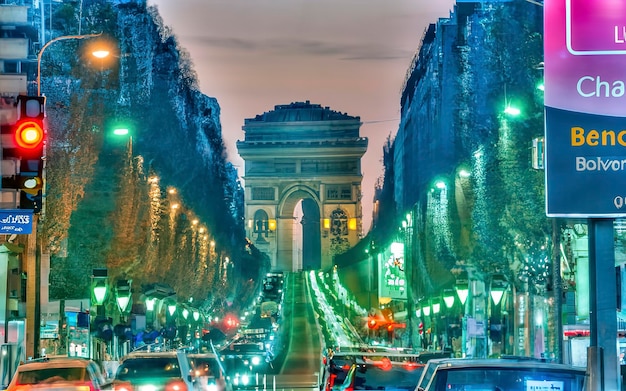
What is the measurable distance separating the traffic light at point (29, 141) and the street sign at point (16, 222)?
6.31 metres

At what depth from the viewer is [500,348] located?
47375 millimetres

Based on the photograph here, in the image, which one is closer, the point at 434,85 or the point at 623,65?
the point at 623,65

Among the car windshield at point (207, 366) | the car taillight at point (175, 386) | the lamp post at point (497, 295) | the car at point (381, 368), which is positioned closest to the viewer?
the car at point (381, 368)

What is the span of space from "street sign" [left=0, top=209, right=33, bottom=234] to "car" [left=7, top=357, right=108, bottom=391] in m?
4.15

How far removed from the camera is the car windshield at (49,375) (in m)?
22.9

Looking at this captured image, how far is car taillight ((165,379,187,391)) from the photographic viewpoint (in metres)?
24.1

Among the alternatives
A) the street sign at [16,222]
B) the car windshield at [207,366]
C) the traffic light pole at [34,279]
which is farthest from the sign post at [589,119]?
the traffic light pole at [34,279]

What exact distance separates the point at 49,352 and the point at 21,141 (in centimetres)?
2728

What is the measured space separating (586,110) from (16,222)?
614 inches

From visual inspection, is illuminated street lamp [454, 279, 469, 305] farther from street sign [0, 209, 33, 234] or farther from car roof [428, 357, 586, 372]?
car roof [428, 357, 586, 372]

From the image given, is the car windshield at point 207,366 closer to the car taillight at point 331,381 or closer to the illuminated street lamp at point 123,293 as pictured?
the car taillight at point 331,381

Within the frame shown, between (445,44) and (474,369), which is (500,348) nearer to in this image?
(474,369)

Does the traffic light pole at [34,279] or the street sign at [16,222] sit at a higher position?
the street sign at [16,222]

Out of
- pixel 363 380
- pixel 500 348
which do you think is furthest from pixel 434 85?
pixel 363 380
